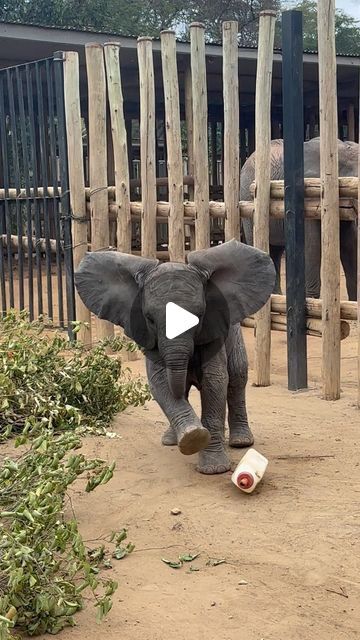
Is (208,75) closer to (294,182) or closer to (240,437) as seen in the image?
(294,182)

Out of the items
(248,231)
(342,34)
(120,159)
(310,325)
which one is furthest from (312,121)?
(342,34)

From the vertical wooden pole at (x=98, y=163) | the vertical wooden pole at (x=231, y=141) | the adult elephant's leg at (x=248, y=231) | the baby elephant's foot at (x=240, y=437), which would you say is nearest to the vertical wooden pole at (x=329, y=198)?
the vertical wooden pole at (x=231, y=141)

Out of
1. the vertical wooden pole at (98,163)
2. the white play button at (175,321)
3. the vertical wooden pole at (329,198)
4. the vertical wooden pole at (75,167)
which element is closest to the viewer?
the white play button at (175,321)

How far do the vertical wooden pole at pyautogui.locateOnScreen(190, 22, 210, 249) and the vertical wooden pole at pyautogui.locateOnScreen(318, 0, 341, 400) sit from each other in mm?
1087

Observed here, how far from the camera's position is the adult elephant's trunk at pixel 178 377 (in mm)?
4570

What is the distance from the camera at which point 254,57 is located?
13.1 meters

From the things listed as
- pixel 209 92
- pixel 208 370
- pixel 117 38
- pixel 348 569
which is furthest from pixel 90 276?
pixel 209 92

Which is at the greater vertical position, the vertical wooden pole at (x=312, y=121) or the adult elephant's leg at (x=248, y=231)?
the vertical wooden pole at (x=312, y=121)

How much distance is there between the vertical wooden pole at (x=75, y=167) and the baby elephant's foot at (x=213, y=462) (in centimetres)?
348

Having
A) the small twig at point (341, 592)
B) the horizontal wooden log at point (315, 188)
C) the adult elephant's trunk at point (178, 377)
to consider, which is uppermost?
the horizontal wooden log at point (315, 188)

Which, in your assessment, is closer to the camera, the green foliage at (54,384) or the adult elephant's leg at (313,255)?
the green foliage at (54,384)

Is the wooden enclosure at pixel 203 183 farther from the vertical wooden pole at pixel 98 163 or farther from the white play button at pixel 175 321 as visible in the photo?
the white play button at pixel 175 321

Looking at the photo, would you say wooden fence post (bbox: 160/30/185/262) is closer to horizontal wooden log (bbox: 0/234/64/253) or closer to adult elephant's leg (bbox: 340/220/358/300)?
horizontal wooden log (bbox: 0/234/64/253)

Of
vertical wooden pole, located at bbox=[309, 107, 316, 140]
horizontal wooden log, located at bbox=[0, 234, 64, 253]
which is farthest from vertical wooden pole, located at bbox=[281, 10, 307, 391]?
vertical wooden pole, located at bbox=[309, 107, 316, 140]
